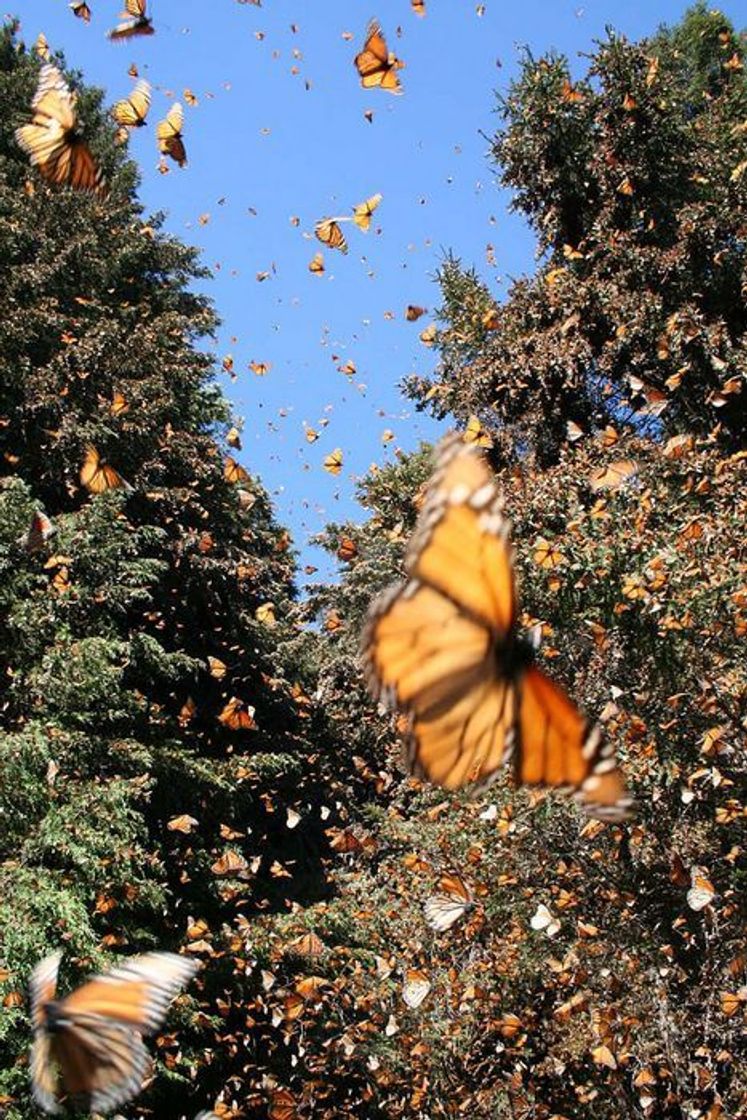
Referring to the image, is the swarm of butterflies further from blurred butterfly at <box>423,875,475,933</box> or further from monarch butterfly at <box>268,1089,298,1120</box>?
monarch butterfly at <box>268,1089,298,1120</box>

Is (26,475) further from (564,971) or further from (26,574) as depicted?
(564,971)

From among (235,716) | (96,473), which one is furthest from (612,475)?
(96,473)

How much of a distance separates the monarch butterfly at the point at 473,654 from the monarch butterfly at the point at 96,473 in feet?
29.1

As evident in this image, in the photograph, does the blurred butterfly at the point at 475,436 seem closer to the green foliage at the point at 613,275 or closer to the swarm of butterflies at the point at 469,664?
the green foliage at the point at 613,275

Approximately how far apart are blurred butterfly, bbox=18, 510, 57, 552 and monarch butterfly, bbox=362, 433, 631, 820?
7113 mm

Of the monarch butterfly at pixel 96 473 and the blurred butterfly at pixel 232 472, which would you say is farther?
the blurred butterfly at pixel 232 472

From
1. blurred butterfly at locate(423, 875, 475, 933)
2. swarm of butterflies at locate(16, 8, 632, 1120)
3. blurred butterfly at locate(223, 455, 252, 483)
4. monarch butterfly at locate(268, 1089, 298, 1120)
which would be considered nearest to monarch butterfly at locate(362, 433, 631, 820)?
swarm of butterflies at locate(16, 8, 632, 1120)

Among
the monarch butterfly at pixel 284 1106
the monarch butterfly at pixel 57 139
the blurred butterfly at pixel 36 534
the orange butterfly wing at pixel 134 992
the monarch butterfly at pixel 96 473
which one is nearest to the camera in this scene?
the orange butterfly wing at pixel 134 992

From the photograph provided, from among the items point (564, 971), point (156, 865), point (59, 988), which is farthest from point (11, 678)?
point (564, 971)

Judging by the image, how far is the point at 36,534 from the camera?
27.3 feet

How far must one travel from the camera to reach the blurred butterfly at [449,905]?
6828mm

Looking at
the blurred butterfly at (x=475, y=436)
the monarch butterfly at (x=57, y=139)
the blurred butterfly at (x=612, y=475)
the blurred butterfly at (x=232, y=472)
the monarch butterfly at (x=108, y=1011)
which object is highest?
the blurred butterfly at (x=232, y=472)

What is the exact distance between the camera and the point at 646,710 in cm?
612

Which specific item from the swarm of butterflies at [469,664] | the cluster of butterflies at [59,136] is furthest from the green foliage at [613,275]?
the swarm of butterflies at [469,664]
